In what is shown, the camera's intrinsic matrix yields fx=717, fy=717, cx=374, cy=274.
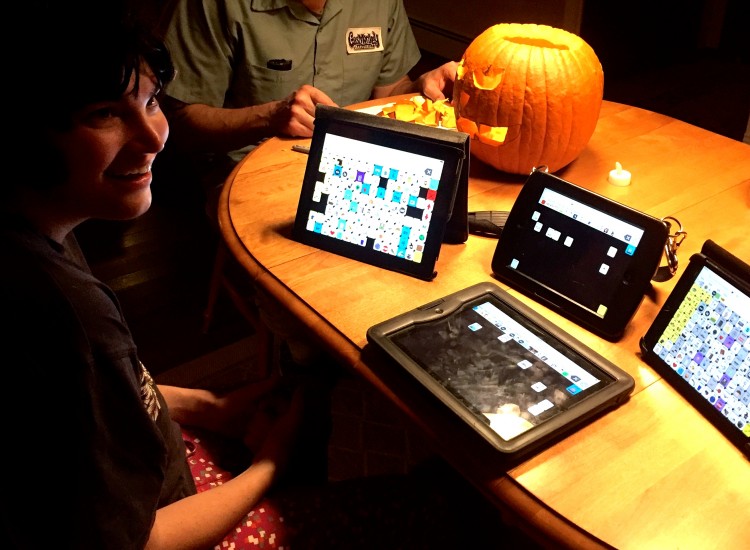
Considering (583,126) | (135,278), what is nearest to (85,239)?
(135,278)

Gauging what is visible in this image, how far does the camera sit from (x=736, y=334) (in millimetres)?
859

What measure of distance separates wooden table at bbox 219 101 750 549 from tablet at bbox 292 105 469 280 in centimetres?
3

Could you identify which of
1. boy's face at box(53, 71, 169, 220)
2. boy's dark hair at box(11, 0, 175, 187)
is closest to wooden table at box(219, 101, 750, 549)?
boy's face at box(53, 71, 169, 220)

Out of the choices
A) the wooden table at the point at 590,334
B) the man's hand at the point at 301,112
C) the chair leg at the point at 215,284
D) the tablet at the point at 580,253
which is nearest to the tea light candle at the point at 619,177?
the wooden table at the point at 590,334

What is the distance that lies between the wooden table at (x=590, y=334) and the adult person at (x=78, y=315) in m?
0.30

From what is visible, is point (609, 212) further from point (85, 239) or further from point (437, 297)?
point (85, 239)

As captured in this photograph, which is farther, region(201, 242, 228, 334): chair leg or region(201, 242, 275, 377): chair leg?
region(201, 242, 228, 334): chair leg

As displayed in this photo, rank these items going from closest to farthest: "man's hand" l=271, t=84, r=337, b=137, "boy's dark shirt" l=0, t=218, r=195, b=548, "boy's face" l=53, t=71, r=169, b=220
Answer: "boy's dark shirt" l=0, t=218, r=195, b=548 < "boy's face" l=53, t=71, r=169, b=220 < "man's hand" l=271, t=84, r=337, b=137

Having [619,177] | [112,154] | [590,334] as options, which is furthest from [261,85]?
[590,334]

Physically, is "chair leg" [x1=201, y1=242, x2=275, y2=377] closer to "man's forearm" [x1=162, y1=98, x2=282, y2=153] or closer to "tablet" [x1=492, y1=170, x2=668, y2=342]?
"man's forearm" [x1=162, y1=98, x2=282, y2=153]

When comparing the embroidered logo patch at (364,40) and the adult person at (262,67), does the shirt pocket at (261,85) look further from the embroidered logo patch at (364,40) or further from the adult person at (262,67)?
the embroidered logo patch at (364,40)

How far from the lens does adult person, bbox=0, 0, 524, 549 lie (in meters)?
0.73

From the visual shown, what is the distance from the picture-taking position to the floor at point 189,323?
190 centimetres

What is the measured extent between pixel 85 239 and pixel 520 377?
89.2 inches
